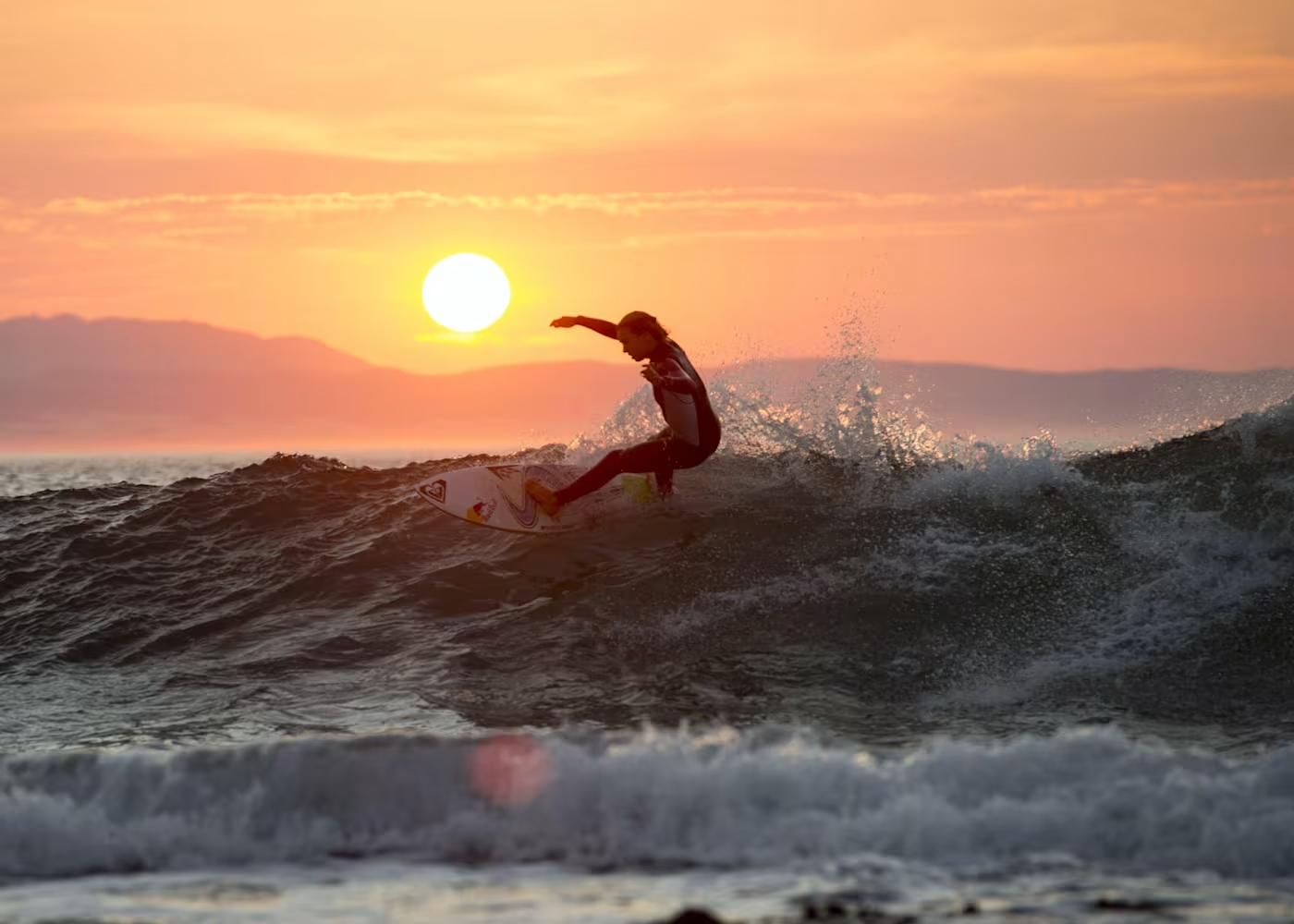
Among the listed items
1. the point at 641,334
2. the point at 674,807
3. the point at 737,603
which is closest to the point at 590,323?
the point at 641,334

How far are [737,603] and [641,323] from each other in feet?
9.27

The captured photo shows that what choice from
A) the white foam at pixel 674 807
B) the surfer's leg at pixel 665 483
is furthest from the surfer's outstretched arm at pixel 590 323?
the white foam at pixel 674 807

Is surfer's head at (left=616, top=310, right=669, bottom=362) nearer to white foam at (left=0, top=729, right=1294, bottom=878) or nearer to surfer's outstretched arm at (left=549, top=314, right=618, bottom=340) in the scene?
surfer's outstretched arm at (left=549, top=314, right=618, bottom=340)

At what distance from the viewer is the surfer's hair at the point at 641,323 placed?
1140cm

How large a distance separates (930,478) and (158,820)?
314 inches

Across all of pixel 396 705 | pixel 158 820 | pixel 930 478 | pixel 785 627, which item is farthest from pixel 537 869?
pixel 930 478

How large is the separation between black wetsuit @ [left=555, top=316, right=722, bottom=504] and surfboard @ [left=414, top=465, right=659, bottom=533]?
0.31 meters

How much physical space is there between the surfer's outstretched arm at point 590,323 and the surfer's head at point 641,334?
0.85ft

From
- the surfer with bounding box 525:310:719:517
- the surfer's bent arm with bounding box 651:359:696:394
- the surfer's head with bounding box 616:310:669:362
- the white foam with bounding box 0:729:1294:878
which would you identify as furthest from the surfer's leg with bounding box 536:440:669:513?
the white foam with bounding box 0:729:1294:878

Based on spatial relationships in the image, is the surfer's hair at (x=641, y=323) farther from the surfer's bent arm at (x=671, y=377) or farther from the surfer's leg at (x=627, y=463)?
the surfer's leg at (x=627, y=463)

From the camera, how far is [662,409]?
11.4 m

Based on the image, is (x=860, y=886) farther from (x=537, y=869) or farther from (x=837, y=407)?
(x=837, y=407)

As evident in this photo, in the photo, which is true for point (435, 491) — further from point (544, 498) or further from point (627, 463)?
point (627, 463)

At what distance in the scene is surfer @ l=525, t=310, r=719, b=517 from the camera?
11328 millimetres
